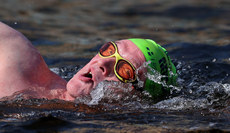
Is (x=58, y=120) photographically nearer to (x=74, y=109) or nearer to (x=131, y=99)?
(x=74, y=109)

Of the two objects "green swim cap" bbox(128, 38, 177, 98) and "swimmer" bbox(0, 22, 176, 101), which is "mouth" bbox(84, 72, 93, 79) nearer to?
"swimmer" bbox(0, 22, 176, 101)

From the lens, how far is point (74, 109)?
333 cm

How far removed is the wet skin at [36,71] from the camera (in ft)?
11.3

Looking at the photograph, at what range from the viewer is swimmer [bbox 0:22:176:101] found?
11.4ft

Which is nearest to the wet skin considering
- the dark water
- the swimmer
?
the swimmer

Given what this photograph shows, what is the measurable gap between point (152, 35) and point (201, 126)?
17.3ft

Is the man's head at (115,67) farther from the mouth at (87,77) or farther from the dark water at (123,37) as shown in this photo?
the dark water at (123,37)

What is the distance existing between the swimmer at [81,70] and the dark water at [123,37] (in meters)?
0.12

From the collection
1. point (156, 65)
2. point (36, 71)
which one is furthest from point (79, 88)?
point (156, 65)

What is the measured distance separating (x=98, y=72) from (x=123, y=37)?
4471 mm

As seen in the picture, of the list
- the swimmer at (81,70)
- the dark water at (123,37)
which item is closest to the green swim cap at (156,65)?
the swimmer at (81,70)

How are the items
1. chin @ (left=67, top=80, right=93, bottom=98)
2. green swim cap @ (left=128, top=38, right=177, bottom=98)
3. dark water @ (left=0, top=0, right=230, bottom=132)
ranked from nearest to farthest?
dark water @ (left=0, top=0, right=230, bottom=132), chin @ (left=67, top=80, right=93, bottom=98), green swim cap @ (left=128, top=38, right=177, bottom=98)

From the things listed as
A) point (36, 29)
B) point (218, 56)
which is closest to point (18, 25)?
point (36, 29)

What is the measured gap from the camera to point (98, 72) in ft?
11.4
